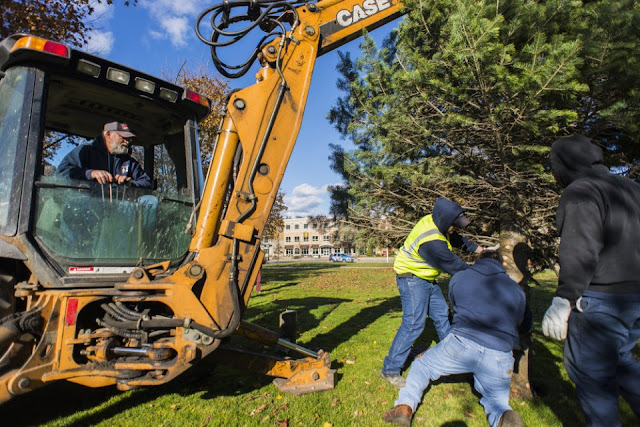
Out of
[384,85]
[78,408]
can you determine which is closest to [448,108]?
[384,85]

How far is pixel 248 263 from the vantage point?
10.4ft

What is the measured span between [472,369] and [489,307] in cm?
50

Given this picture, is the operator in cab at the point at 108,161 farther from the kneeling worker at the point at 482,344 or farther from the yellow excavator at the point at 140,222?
the kneeling worker at the point at 482,344

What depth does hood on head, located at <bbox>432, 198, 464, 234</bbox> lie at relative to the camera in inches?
147

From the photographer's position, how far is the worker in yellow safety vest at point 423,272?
3.71m

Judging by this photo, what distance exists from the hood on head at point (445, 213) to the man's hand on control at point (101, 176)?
9.95ft

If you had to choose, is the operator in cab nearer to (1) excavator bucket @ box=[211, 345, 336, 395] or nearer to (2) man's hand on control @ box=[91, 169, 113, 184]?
(2) man's hand on control @ box=[91, 169, 113, 184]

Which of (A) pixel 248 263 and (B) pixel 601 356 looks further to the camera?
(A) pixel 248 263

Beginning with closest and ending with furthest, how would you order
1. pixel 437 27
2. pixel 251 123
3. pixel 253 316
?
1. pixel 251 123
2. pixel 437 27
3. pixel 253 316

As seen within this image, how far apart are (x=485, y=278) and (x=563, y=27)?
8.51 feet

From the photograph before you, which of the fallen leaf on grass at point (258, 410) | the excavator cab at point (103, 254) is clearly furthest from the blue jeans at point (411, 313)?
the fallen leaf on grass at point (258, 410)

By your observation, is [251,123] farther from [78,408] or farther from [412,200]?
[78,408]

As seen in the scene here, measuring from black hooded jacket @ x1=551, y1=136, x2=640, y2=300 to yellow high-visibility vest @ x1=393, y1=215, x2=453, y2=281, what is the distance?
1.63 m

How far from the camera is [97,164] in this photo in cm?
338
